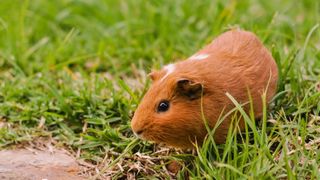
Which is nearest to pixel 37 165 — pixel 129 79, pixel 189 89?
pixel 189 89

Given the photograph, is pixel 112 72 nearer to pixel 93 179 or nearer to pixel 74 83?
pixel 74 83

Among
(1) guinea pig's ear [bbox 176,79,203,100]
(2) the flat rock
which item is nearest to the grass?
(2) the flat rock

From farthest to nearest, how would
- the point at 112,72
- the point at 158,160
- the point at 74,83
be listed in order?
the point at 112,72, the point at 74,83, the point at 158,160

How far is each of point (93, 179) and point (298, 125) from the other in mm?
1299

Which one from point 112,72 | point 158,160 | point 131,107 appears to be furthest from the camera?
point 112,72

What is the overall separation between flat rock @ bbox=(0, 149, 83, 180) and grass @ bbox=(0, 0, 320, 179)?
119mm

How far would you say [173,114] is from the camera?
3965 millimetres

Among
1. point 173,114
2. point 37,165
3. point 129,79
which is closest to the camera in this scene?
point 173,114

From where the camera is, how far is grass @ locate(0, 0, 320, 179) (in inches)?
160

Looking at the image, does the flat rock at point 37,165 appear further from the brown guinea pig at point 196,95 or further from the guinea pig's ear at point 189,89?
the guinea pig's ear at point 189,89

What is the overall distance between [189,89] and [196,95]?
0.20 ft

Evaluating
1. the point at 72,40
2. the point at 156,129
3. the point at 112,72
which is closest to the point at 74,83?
the point at 112,72

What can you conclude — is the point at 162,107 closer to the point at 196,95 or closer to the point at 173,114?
the point at 173,114

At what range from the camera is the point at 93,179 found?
13.9 ft
